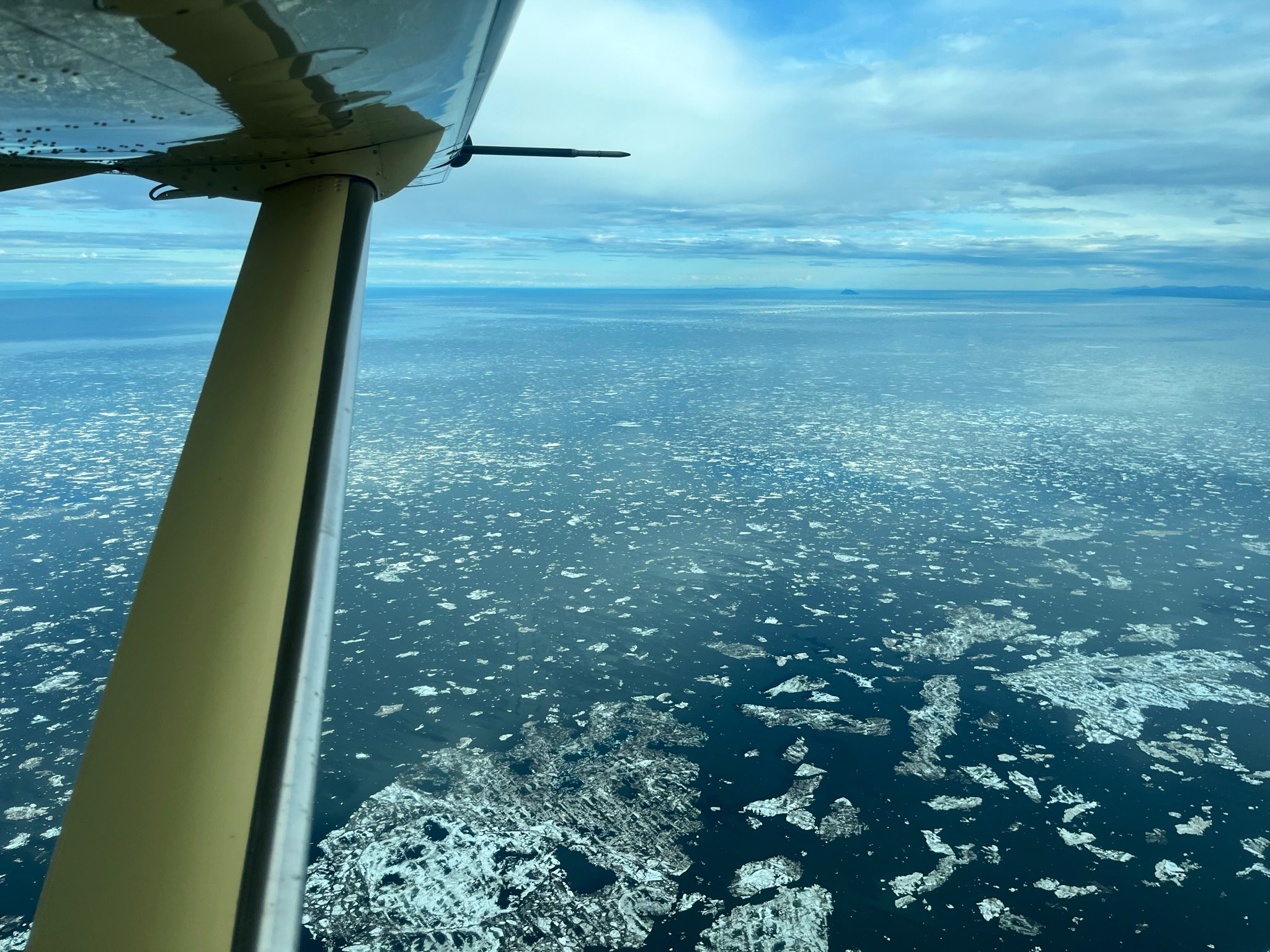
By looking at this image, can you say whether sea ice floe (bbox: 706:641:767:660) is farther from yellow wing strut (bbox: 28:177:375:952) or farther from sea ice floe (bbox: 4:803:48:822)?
yellow wing strut (bbox: 28:177:375:952)

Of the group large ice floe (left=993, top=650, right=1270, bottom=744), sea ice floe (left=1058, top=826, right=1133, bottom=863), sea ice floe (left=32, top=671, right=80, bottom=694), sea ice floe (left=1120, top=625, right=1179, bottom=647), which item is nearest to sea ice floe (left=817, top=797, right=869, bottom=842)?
sea ice floe (left=1058, top=826, right=1133, bottom=863)

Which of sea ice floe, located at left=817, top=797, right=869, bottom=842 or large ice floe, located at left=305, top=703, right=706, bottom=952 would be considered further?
sea ice floe, located at left=817, top=797, right=869, bottom=842

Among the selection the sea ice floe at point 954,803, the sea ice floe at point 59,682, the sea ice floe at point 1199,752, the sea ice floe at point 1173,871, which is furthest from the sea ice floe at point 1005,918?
the sea ice floe at point 59,682

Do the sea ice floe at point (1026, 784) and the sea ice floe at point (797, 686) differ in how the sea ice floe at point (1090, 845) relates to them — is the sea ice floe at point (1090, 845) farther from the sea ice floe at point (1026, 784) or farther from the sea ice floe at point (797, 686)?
the sea ice floe at point (797, 686)

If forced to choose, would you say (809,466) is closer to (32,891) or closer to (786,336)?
(32,891)

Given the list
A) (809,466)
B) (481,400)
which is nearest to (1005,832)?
(809,466)

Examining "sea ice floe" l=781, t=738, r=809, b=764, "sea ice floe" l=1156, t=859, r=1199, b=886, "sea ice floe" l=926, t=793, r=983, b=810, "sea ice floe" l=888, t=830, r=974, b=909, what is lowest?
"sea ice floe" l=1156, t=859, r=1199, b=886

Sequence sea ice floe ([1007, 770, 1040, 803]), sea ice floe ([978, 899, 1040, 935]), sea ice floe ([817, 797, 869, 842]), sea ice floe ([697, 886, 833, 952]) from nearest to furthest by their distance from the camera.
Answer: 1. sea ice floe ([697, 886, 833, 952])
2. sea ice floe ([978, 899, 1040, 935])
3. sea ice floe ([817, 797, 869, 842])
4. sea ice floe ([1007, 770, 1040, 803])
